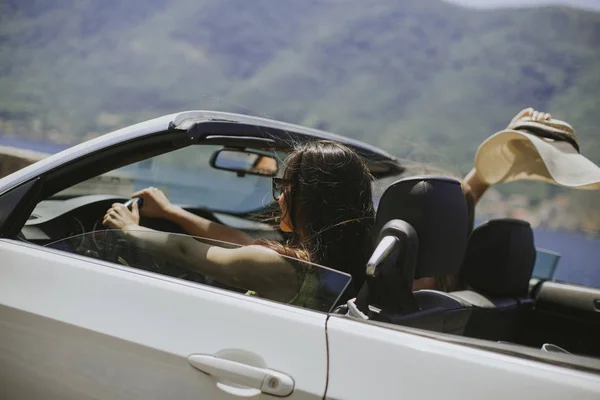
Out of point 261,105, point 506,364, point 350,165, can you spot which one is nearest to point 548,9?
point 261,105

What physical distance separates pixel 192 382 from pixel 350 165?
0.70 meters

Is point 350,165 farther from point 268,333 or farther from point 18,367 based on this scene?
point 18,367

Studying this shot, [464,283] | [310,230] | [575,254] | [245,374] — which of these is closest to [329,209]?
[310,230]

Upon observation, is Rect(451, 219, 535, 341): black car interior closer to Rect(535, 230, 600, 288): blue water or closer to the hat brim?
the hat brim

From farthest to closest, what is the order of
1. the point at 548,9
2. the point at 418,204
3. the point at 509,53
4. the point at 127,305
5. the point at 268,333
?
the point at 509,53
the point at 548,9
the point at 418,204
the point at 127,305
the point at 268,333

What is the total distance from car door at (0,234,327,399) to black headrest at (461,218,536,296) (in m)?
0.98

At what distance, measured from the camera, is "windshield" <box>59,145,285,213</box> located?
227 centimetres

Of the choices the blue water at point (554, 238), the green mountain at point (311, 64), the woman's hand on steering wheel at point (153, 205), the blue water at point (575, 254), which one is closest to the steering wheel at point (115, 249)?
the woman's hand on steering wheel at point (153, 205)

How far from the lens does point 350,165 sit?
1611 millimetres

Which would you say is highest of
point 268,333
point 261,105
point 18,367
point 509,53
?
point 509,53

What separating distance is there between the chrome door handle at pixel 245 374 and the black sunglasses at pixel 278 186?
1.81 ft

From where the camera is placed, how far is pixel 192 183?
369cm

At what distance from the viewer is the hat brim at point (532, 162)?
204 cm

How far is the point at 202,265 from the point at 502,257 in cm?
109
